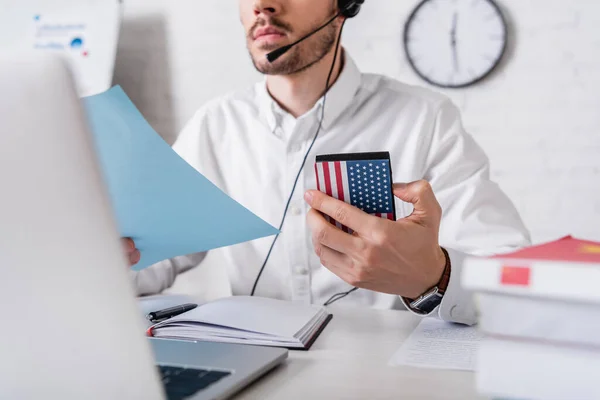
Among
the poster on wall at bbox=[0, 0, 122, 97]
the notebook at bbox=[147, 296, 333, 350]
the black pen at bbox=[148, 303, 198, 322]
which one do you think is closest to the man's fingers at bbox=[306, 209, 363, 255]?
the notebook at bbox=[147, 296, 333, 350]

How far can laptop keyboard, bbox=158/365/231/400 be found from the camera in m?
0.51

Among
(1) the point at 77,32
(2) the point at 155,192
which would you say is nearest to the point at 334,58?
(2) the point at 155,192

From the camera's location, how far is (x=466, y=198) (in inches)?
46.0

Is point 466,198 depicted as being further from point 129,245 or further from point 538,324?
point 538,324

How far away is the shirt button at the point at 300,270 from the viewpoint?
1274mm

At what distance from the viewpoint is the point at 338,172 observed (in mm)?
768

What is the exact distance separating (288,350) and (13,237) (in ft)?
1.40

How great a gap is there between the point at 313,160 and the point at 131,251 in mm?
527

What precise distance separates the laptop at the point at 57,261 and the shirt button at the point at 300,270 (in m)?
0.90

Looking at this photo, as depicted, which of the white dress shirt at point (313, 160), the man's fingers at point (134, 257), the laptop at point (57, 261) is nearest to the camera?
the laptop at point (57, 261)

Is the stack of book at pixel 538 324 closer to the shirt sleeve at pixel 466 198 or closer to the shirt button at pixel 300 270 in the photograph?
the shirt sleeve at pixel 466 198

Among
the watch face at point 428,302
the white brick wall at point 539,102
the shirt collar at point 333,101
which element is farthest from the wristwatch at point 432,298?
the white brick wall at point 539,102

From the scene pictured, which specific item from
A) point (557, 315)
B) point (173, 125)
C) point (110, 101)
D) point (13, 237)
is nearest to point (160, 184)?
point (110, 101)

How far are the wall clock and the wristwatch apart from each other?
52.1 inches
